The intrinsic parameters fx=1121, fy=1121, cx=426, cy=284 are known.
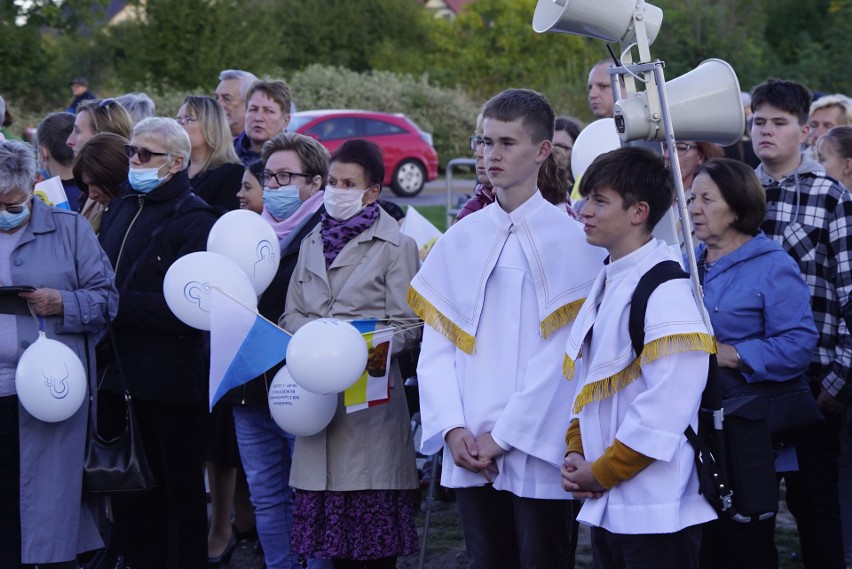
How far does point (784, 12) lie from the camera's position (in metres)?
35.4

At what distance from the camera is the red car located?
885 inches

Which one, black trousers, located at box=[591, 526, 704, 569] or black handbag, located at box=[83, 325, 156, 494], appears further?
black handbag, located at box=[83, 325, 156, 494]

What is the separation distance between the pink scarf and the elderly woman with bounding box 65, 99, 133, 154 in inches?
65.2

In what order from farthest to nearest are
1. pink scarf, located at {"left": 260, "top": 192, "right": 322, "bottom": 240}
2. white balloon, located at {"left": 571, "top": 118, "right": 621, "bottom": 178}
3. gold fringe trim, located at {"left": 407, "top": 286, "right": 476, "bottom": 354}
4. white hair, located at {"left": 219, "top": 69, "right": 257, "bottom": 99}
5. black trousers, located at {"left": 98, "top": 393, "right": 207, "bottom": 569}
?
white hair, located at {"left": 219, "top": 69, "right": 257, "bottom": 99} < white balloon, located at {"left": 571, "top": 118, "right": 621, "bottom": 178} < pink scarf, located at {"left": 260, "top": 192, "right": 322, "bottom": 240} < black trousers, located at {"left": 98, "top": 393, "right": 207, "bottom": 569} < gold fringe trim, located at {"left": 407, "top": 286, "right": 476, "bottom": 354}

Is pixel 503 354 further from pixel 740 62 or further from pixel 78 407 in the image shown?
pixel 740 62

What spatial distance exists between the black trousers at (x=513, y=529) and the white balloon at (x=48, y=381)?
1.81m

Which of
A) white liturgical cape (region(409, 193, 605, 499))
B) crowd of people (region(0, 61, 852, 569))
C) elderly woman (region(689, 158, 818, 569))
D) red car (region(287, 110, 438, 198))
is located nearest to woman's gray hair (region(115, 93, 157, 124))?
crowd of people (region(0, 61, 852, 569))

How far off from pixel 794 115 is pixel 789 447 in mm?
1605

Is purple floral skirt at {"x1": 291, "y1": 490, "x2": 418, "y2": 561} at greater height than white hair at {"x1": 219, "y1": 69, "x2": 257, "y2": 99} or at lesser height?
lesser

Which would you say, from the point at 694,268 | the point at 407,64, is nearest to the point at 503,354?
the point at 694,268

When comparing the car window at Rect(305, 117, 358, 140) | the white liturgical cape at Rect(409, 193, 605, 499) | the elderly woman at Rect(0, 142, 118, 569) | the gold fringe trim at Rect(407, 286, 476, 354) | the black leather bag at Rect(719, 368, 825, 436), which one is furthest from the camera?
the car window at Rect(305, 117, 358, 140)

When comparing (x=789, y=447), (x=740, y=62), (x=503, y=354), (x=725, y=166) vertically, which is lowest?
(x=789, y=447)

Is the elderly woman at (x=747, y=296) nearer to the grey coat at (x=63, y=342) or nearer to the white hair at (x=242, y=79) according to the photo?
the grey coat at (x=63, y=342)

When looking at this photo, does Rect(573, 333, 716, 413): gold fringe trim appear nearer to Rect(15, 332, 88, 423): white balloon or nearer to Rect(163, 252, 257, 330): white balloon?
Rect(163, 252, 257, 330): white balloon
